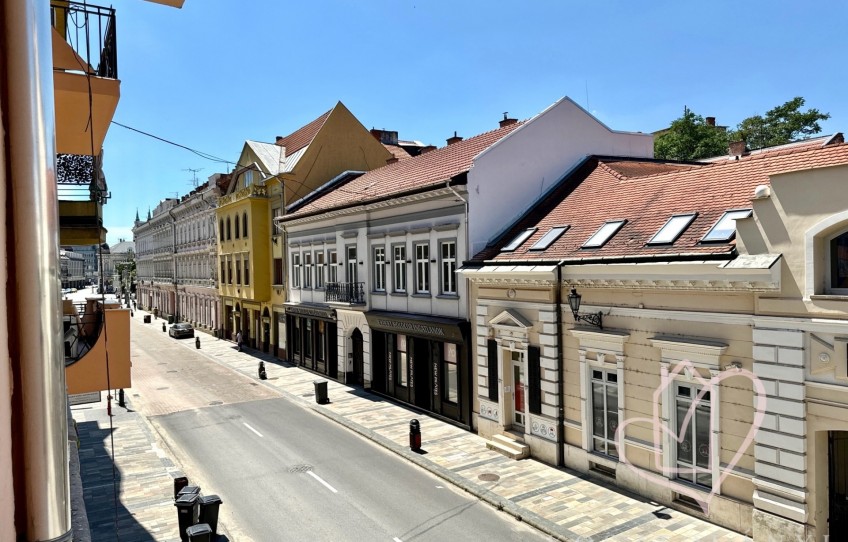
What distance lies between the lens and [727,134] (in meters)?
43.0

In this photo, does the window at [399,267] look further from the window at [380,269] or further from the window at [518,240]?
the window at [518,240]

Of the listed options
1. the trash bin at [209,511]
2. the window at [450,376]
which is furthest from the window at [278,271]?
the trash bin at [209,511]

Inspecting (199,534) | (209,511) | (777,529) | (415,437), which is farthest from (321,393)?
(777,529)

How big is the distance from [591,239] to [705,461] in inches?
225

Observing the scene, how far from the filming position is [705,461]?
11.7 meters

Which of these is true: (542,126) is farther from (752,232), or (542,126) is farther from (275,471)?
(275,471)

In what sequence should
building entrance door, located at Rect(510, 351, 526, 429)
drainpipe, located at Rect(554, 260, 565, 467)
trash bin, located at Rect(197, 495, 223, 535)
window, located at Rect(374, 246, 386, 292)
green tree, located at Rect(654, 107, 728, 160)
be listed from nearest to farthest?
trash bin, located at Rect(197, 495, 223, 535) → drainpipe, located at Rect(554, 260, 565, 467) → building entrance door, located at Rect(510, 351, 526, 429) → window, located at Rect(374, 246, 386, 292) → green tree, located at Rect(654, 107, 728, 160)

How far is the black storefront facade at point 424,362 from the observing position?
1873 cm

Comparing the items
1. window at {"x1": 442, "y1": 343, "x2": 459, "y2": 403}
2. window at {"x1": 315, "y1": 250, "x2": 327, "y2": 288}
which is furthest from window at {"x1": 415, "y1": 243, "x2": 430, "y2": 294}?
window at {"x1": 315, "y1": 250, "x2": 327, "y2": 288}

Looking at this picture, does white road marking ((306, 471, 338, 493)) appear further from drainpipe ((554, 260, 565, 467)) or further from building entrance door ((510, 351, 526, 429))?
drainpipe ((554, 260, 565, 467))

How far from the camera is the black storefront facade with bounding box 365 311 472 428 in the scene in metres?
18.7

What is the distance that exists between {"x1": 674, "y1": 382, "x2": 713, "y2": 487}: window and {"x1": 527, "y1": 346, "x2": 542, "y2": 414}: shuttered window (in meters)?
3.94

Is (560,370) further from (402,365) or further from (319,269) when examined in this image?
(319,269)

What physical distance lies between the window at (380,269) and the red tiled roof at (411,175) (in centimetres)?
210
